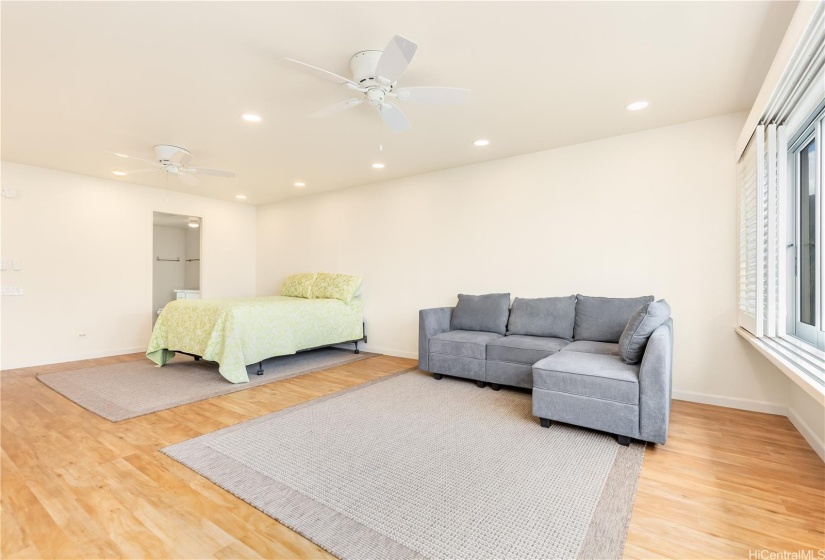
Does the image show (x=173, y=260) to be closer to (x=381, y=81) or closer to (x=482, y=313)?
(x=482, y=313)

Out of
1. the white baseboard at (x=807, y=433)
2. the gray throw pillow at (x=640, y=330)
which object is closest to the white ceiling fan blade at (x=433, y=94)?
the gray throw pillow at (x=640, y=330)

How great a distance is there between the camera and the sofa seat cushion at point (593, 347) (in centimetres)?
303

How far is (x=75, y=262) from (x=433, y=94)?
5.30m

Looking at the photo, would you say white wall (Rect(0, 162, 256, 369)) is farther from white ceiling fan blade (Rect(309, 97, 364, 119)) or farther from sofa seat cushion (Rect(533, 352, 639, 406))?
sofa seat cushion (Rect(533, 352, 639, 406))

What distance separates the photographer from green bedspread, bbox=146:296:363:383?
12.9ft

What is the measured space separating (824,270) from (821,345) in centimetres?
49

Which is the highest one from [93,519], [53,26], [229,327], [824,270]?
[53,26]

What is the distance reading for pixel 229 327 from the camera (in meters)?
3.90

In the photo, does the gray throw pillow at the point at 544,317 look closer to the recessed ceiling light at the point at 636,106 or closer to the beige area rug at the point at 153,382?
the recessed ceiling light at the point at 636,106

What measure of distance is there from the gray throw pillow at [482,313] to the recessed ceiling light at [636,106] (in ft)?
6.73

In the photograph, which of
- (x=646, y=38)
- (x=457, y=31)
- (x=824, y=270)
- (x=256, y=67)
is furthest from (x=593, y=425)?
(x=256, y=67)

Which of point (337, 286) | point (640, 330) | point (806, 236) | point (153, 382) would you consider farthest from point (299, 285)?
point (806, 236)

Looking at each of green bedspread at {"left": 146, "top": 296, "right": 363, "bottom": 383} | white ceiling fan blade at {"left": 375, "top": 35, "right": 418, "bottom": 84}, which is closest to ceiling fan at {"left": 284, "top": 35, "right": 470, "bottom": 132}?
white ceiling fan blade at {"left": 375, "top": 35, "right": 418, "bottom": 84}

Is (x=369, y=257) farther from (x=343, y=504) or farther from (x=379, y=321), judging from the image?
(x=343, y=504)
